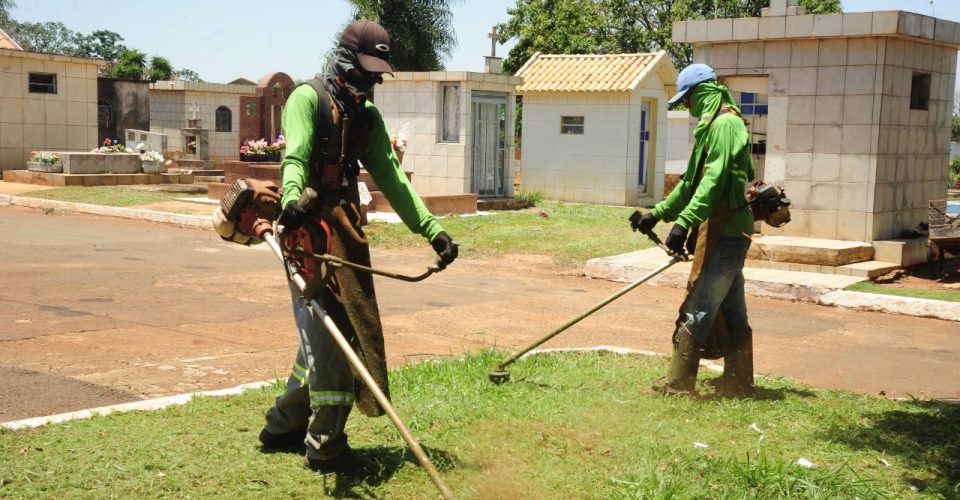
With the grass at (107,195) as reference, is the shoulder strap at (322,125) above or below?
above

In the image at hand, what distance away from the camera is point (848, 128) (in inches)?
499

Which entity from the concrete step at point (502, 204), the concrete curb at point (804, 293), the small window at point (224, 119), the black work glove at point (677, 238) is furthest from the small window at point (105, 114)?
the black work glove at point (677, 238)

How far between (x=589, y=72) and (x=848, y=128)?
10.8 m

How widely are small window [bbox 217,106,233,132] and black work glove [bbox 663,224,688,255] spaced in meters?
29.2

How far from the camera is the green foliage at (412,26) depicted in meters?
32.9

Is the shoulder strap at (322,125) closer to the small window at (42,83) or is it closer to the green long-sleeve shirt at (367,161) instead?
the green long-sleeve shirt at (367,161)

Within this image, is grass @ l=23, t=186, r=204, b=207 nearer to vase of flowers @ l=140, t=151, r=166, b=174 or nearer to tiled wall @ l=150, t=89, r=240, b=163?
vase of flowers @ l=140, t=151, r=166, b=174

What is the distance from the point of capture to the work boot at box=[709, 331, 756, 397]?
6039 millimetres

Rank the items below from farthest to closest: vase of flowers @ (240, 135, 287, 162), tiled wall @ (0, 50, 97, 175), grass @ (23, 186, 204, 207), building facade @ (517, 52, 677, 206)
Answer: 1. tiled wall @ (0, 50, 97, 175)
2. building facade @ (517, 52, 677, 206)
3. vase of flowers @ (240, 135, 287, 162)
4. grass @ (23, 186, 204, 207)

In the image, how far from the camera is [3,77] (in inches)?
899

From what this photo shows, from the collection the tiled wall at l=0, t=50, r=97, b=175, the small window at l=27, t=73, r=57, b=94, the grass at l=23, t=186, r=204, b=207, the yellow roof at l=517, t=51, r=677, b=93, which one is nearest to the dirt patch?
the yellow roof at l=517, t=51, r=677, b=93

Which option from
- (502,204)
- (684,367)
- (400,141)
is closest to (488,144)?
(502,204)

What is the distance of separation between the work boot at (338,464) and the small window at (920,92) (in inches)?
442

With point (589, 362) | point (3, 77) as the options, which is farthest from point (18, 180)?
point (589, 362)
